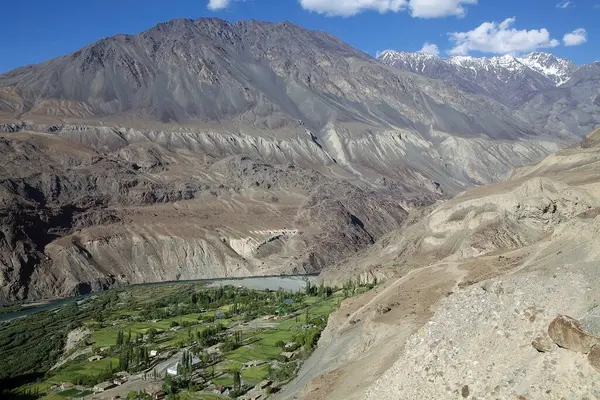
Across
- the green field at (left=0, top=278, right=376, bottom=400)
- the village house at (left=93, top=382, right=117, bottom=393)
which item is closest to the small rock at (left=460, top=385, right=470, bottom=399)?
the green field at (left=0, top=278, right=376, bottom=400)

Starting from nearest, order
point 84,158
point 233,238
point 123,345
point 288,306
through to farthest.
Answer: point 123,345, point 288,306, point 233,238, point 84,158

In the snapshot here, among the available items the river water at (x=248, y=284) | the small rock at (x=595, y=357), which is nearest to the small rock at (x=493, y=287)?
the small rock at (x=595, y=357)

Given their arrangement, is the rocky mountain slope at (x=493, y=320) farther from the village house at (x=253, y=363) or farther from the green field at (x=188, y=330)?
the green field at (x=188, y=330)

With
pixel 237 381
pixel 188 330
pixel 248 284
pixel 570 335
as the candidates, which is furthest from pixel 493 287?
pixel 248 284

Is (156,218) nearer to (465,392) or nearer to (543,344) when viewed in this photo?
(465,392)

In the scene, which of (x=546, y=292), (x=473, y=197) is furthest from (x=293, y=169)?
(x=546, y=292)

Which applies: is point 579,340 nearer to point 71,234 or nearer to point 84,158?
point 71,234

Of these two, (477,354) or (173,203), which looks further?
(173,203)
